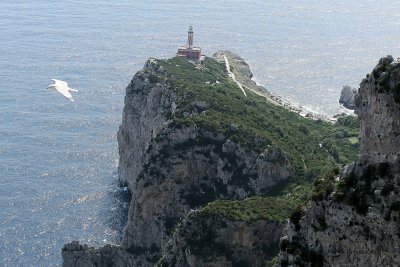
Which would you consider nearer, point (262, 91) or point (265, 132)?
point (265, 132)

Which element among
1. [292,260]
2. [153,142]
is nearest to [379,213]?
[292,260]

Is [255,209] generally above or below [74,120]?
above

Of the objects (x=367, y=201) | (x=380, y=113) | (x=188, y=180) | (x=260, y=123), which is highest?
(x=380, y=113)

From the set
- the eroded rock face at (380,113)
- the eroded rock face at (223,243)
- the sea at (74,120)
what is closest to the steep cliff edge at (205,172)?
the eroded rock face at (223,243)

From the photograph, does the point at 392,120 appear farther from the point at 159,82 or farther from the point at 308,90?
the point at 308,90

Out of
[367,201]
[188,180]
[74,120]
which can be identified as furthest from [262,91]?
[367,201]

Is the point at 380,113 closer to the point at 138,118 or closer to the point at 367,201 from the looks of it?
the point at 367,201
